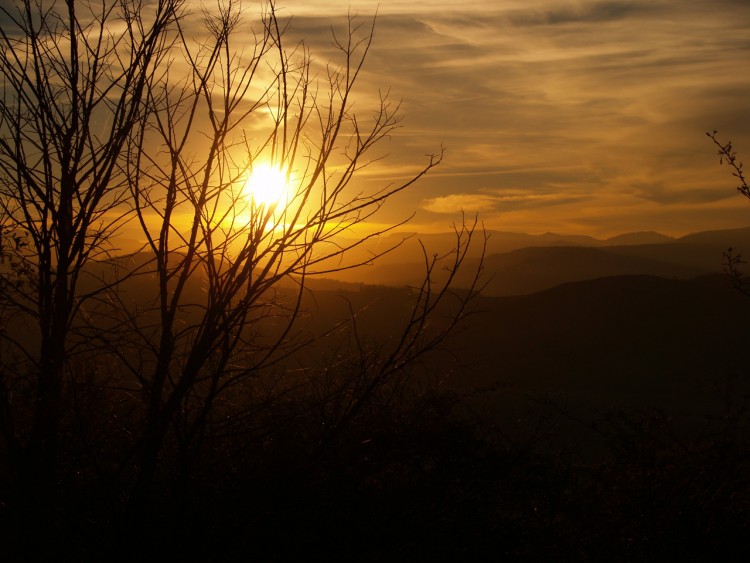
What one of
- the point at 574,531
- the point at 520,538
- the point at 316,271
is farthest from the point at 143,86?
the point at 574,531

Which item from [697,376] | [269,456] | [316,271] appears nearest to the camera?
[316,271]

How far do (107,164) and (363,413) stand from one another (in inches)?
109

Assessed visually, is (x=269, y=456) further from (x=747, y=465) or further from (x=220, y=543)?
(x=747, y=465)

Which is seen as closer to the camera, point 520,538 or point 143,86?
point 143,86

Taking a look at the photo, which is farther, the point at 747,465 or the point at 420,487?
the point at 747,465

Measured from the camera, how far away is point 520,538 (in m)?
4.96

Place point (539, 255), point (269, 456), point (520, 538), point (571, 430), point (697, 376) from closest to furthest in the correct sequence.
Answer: point (269, 456)
point (520, 538)
point (571, 430)
point (697, 376)
point (539, 255)

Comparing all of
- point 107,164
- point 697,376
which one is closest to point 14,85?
point 107,164

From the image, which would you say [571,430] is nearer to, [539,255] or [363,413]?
[363,413]

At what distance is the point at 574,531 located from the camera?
5.21 meters

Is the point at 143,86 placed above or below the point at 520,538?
above

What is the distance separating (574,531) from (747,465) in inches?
77.7

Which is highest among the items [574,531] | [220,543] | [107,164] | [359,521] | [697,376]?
[107,164]

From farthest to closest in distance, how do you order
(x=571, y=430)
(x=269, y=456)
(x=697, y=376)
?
(x=697, y=376)
(x=571, y=430)
(x=269, y=456)
